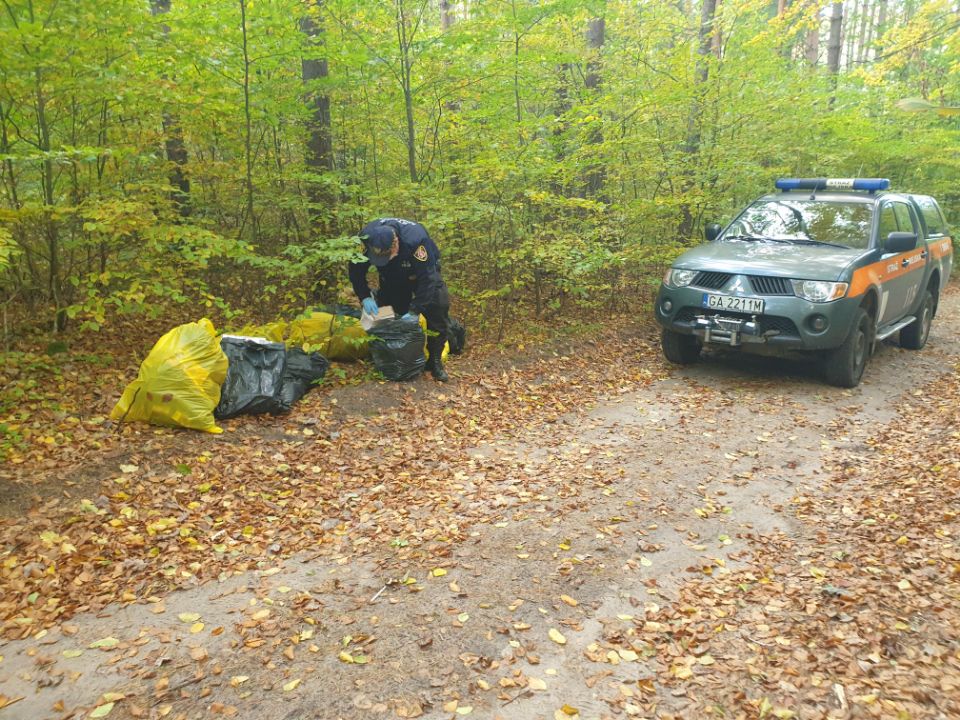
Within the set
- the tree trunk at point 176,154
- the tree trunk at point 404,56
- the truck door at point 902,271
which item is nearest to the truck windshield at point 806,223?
the truck door at point 902,271

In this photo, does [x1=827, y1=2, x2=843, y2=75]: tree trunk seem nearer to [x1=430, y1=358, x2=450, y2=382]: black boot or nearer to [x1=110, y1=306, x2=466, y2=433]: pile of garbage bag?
[x1=430, y1=358, x2=450, y2=382]: black boot

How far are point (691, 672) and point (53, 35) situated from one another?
622 cm

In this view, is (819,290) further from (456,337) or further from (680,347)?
(456,337)

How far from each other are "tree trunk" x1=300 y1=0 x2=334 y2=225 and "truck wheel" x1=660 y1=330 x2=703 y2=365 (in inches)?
164

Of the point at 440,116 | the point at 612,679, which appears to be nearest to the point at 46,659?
the point at 612,679

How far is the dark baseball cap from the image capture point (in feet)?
19.1

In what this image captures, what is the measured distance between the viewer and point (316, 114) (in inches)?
307

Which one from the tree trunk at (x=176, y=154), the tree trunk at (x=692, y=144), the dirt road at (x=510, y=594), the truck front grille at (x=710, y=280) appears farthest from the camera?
the tree trunk at (x=692, y=144)

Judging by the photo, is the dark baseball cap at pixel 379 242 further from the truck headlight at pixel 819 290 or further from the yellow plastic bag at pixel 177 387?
the truck headlight at pixel 819 290

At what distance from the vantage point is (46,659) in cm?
282

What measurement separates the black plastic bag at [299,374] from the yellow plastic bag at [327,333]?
237 millimetres

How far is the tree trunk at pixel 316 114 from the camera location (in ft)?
23.3

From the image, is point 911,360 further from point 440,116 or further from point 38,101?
point 38,101

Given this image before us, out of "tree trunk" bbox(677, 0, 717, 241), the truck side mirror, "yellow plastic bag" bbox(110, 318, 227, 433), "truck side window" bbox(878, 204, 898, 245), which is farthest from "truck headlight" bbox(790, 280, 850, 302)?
"yellow plastic bag" bbox(110, 318, 227, 433)
